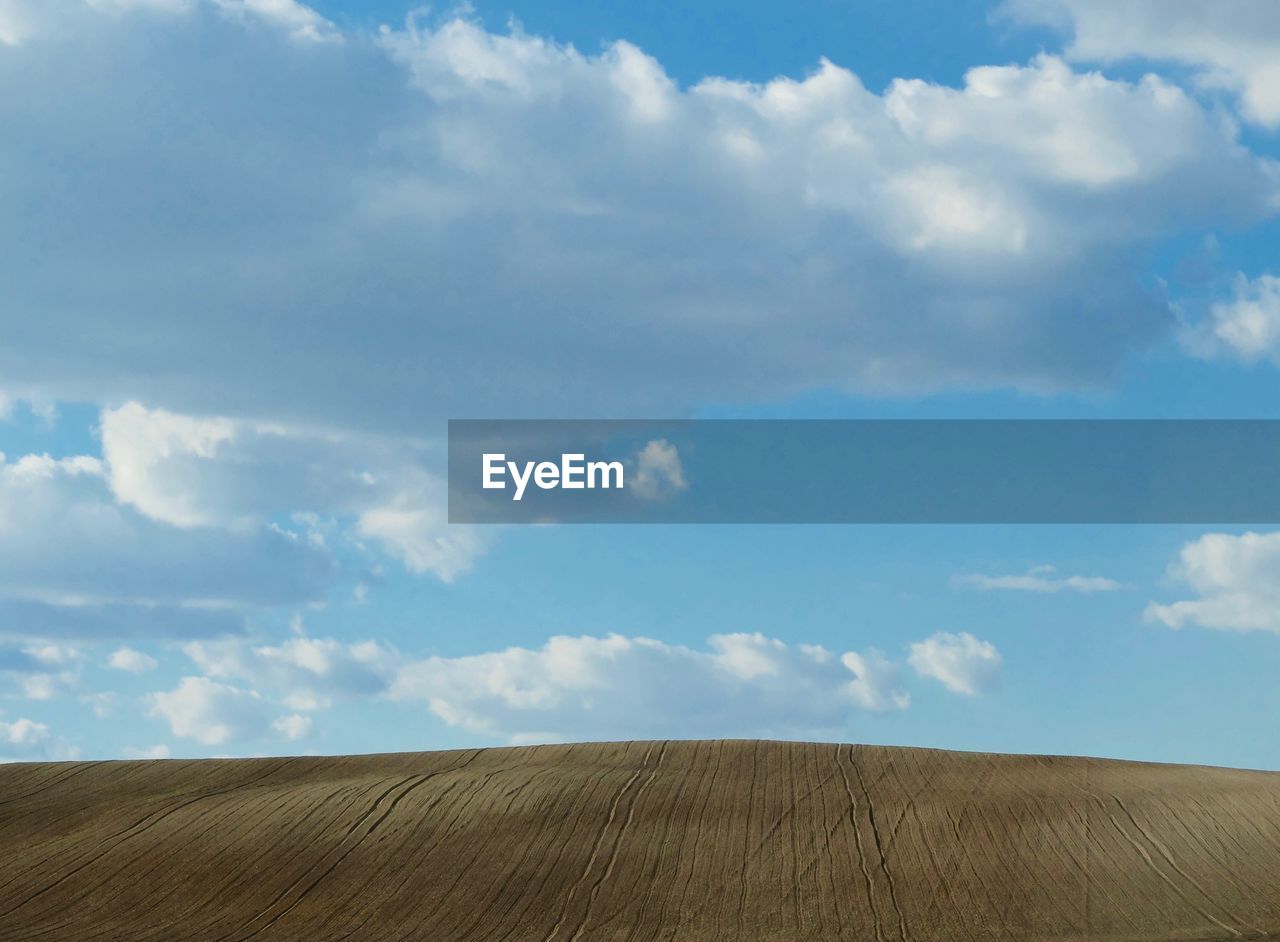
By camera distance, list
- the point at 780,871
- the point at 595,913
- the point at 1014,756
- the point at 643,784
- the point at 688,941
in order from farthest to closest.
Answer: the point at 1014,756, the point at 643,784, the point at 780,871, the point at 595,913, the point at 688,941

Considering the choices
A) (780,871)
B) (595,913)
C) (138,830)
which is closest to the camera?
(595,913)

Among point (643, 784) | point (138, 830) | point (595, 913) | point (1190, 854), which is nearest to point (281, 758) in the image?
point (138, 830)

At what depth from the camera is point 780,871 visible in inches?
1315

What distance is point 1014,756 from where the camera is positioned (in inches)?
1871

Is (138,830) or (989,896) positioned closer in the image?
(989,896)

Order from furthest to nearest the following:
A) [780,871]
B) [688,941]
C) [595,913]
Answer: [780,871]
[595,913]
[688,941]

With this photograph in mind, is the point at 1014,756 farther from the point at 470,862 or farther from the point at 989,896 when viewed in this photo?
the point at 470,862

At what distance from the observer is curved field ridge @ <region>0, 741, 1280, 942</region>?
30469 millimetres

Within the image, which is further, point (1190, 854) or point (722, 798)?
point (722, 798)

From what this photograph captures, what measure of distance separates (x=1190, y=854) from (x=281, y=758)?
29.1 m

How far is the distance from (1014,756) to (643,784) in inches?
537

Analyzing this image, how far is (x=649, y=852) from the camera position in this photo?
35062 millimetres

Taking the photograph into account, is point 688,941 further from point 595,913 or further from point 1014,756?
point 1014,756

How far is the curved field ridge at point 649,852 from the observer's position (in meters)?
30.5
